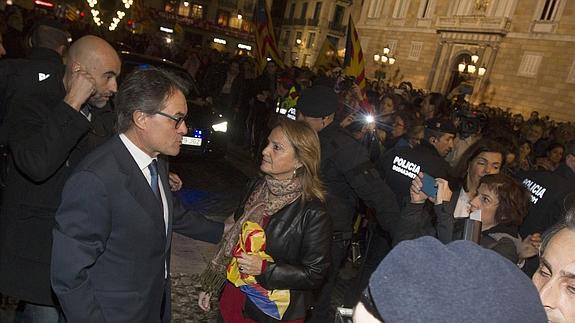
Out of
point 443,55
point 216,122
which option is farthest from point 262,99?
point 443,55

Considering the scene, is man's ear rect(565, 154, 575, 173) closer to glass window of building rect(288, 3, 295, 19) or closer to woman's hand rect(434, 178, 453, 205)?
woman's hand rect(434, 178, 453, 205)

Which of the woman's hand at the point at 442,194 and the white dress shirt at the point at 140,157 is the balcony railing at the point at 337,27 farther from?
the white dress shirt at the point at 140,157

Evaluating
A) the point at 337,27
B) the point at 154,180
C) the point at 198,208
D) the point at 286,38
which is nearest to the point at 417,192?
the point at 154,180

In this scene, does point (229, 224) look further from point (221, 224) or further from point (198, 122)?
point (198, 122)

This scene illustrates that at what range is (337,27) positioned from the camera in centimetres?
5178

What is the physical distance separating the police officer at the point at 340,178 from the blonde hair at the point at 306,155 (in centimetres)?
61

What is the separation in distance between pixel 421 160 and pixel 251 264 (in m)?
2.20

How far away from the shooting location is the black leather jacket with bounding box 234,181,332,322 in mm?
2391

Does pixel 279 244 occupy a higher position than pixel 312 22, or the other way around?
pixel 312 22

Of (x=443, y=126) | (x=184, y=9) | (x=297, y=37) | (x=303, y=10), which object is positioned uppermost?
(x=303, y=10)

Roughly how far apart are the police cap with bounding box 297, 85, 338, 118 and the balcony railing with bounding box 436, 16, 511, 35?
87.3 feet

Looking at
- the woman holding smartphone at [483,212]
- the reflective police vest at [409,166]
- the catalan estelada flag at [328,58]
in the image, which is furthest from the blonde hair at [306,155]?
the catalan estelada flag at [328,58]

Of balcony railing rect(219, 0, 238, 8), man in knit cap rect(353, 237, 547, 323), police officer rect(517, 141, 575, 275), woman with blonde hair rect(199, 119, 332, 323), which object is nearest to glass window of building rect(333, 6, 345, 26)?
balcony railing rect(219, 0, 238, 8)

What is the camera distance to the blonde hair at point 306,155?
100 inches
